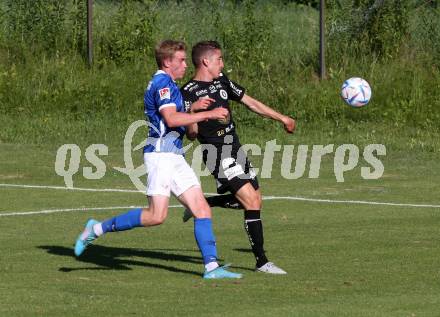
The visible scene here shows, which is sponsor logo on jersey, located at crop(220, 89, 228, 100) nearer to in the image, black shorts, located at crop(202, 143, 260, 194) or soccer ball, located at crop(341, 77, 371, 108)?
black shorts, located at crop(202, 143, 260, 194)

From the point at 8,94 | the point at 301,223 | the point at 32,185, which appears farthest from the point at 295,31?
the point at 301,223

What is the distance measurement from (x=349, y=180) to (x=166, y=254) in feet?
24.0

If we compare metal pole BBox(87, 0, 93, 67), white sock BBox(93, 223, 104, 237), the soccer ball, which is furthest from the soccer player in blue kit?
metal pole BBox(87, 0, 93, 67)

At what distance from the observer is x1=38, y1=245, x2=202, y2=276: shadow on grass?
1172 cm

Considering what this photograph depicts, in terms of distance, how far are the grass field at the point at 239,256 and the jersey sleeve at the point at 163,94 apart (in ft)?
4.89

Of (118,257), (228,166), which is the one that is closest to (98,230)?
(118,257)

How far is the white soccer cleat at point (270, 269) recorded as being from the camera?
1122 cm

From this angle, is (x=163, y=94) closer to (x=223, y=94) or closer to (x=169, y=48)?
(x=169, y=48)

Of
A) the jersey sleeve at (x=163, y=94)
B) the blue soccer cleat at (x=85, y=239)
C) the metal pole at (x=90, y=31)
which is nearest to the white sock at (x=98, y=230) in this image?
the blue soccer cleat at (x=85, y=239)

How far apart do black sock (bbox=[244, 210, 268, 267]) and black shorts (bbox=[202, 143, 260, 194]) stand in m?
0.28

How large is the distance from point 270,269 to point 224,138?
146 cm

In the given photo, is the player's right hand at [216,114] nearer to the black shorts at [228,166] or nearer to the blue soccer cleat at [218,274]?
the black shorts at [228,166]

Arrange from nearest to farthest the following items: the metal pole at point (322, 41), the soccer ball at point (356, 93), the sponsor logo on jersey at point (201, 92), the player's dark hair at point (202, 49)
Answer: the player's dark hair at point (202, 49), the sponsor logo on jersey at point (201, 92), the soccer ball at point (356, 93), the metal pole at point (322, 41)

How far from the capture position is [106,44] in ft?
90.3
